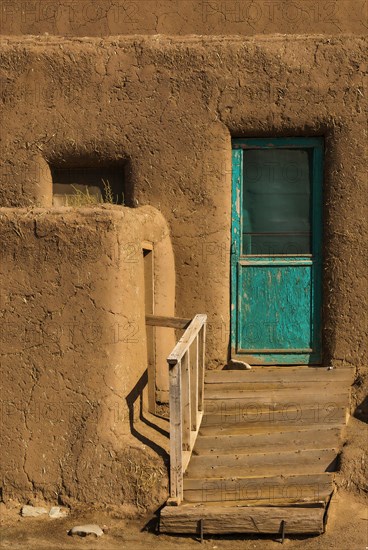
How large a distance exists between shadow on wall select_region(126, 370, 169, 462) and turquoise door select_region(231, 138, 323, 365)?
4.75ft

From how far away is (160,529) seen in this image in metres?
7.05

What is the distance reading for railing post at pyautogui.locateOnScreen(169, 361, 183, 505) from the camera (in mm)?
6973

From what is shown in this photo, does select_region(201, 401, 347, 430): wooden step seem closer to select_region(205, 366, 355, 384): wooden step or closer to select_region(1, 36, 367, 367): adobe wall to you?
select_region(205, 366, 355, 384): wooden step

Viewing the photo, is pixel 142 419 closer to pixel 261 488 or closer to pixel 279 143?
pixel 261 488

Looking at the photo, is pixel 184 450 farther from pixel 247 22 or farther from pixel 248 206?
pixel 247 22

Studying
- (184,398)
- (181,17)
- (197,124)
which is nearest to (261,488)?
(184,398)

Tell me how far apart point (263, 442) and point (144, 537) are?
1.35 m

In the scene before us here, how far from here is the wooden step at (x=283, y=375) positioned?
340 inches

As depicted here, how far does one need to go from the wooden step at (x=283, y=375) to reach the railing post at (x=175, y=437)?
155cm

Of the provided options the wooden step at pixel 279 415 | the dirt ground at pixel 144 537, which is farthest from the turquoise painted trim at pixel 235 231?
the dirt ground at pixel 144 537

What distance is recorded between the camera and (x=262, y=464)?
25.0ft

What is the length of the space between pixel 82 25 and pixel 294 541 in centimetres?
531

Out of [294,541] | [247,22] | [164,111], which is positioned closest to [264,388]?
[294,541]

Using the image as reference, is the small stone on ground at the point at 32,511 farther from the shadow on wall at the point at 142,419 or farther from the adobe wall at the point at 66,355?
the shadow on wall at the point at 142,419
